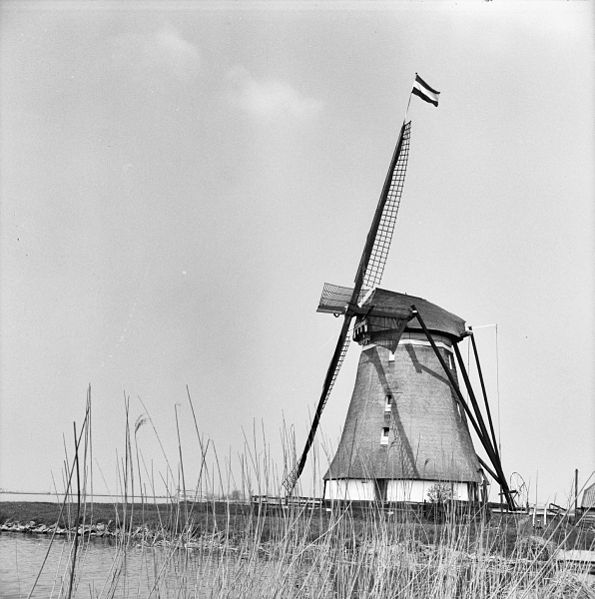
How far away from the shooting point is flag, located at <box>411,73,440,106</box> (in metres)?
16.1

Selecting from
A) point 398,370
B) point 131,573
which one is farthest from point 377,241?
point 131,573

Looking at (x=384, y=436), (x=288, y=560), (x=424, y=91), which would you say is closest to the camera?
(x=288, y=560)

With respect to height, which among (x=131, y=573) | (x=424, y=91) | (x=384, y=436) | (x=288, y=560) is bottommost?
(x=131, y=573)

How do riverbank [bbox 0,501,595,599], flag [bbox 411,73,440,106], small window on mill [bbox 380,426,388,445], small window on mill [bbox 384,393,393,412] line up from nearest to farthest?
riverbank [bbox 0,501,595,599], flag [bbox 411,73,440,106], small window on mill [bbox 380,426,388,445], small window on mill [bbox 384,393,393,412]

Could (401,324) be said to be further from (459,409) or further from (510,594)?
(510,594)

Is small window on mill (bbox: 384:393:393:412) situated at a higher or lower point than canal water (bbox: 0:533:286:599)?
higher

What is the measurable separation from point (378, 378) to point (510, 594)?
1256 cm

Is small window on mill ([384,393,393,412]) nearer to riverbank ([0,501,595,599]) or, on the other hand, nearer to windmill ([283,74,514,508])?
windmill ([283,74,514,508])

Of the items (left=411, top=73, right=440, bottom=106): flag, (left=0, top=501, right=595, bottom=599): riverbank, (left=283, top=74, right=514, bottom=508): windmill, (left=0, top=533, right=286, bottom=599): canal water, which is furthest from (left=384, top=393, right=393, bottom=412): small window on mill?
(left=0, top=501, right=595, bottom=599): riverbank

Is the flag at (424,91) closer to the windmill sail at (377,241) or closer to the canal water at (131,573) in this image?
the windmill sail at (377,241)

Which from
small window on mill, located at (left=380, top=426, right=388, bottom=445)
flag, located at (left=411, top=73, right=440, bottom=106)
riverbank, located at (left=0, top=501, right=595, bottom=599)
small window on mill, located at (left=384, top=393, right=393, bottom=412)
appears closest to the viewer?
riverbank, located at (left=0, top=501, right=595, bottom=599)

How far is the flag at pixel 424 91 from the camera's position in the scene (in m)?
16.1

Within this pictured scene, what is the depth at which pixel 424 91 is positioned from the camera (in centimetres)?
1616

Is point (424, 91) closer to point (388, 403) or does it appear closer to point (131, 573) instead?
point (388, 403)
